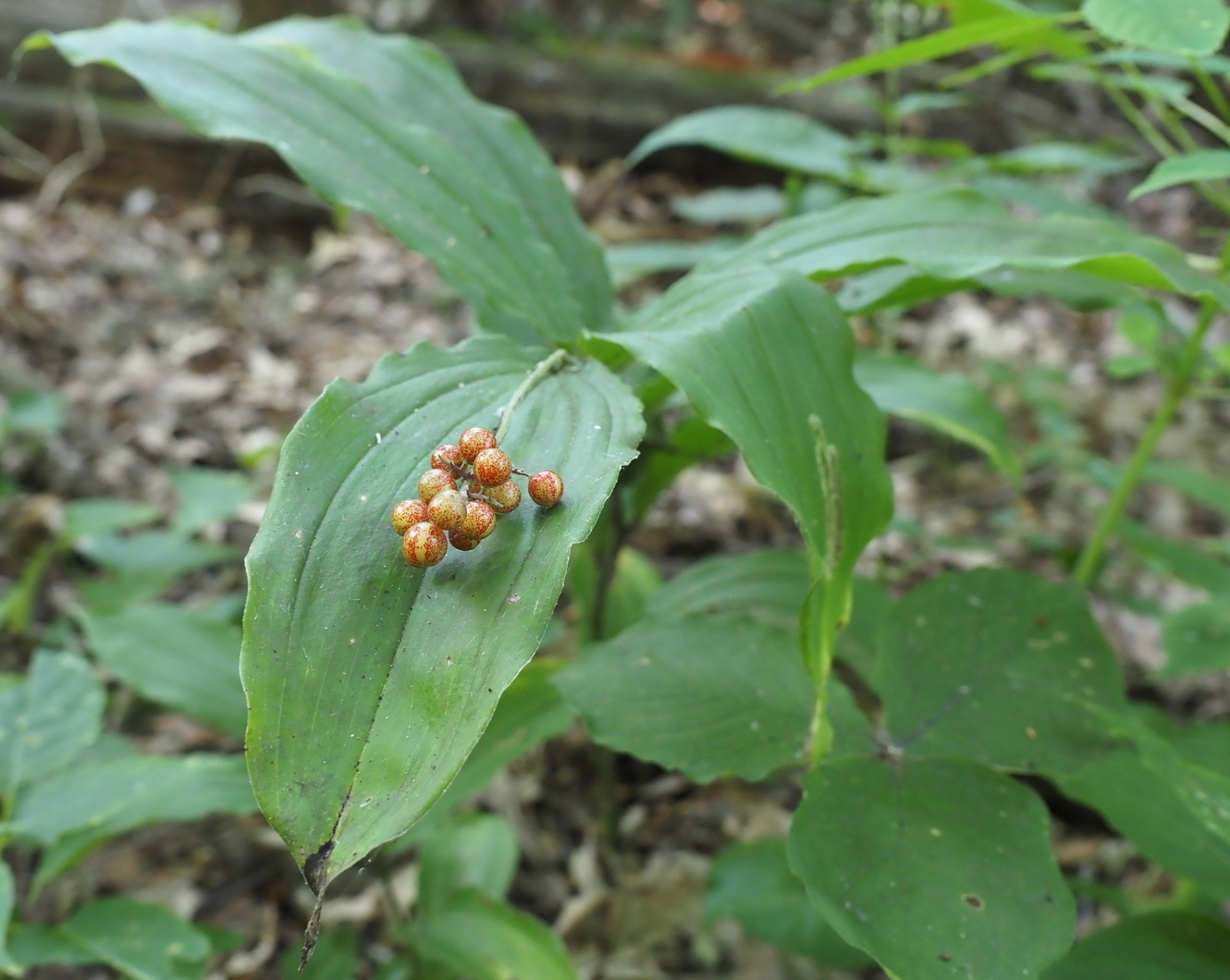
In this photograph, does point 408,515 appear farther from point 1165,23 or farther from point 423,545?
point 1165,23

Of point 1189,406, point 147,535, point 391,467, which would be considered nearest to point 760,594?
point 391,467

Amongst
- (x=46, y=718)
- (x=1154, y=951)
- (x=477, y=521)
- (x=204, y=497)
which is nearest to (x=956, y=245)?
(x=477, y=521)

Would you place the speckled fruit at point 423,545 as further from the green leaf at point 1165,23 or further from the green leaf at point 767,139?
the green leaf at point 767,139

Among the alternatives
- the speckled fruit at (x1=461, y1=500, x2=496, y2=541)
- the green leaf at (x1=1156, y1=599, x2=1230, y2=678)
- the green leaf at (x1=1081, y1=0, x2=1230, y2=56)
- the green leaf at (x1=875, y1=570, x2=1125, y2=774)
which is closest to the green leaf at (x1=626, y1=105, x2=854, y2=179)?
the green leaf at (x1=1081, y1=0, x2=1230, y2=56)

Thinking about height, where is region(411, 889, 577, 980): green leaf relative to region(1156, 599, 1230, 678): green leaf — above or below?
below

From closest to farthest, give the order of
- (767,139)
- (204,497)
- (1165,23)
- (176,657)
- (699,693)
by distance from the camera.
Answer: (1165,23), (699,693), (176,657), (767,139), (204,497)

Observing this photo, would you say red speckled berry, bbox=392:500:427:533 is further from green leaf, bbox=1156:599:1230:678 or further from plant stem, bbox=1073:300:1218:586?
green leaf, bbox=1156:599:1230:678
